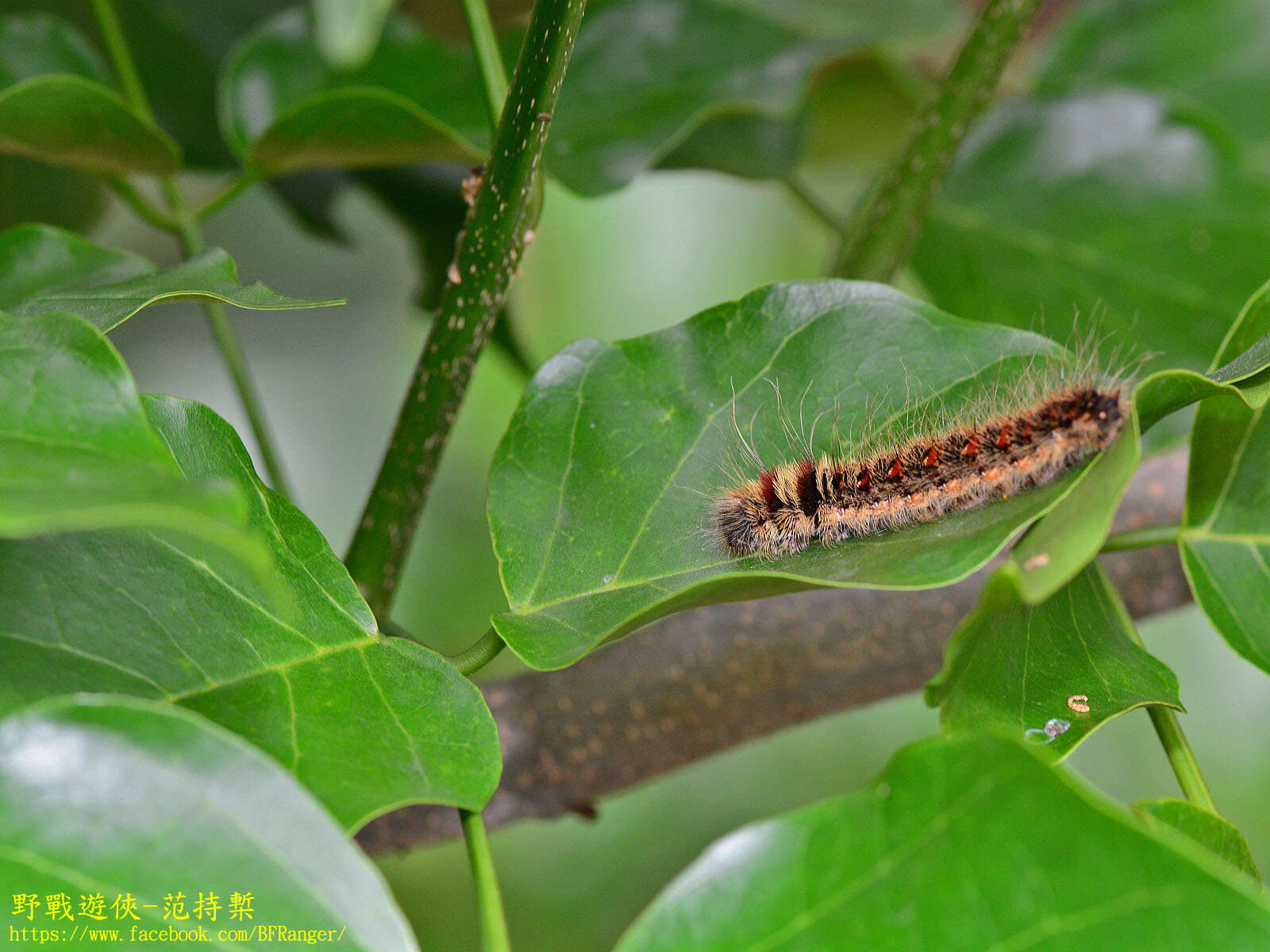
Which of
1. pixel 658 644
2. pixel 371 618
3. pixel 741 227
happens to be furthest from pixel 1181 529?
pixel 741 227

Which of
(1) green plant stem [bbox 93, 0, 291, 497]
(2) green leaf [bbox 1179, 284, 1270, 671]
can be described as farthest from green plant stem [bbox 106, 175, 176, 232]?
(2) green leaf [bbox 1179, 284, 1270, 671]

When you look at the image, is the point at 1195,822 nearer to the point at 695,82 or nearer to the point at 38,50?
the point at 695,82

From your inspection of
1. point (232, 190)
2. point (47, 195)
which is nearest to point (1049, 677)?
point (232, 190)

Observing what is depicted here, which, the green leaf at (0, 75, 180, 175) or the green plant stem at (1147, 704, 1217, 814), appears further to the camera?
the green leaf at (0, 75, 180, 175)

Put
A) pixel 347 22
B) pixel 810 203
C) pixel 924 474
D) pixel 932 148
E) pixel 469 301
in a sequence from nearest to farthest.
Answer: pixel 347 22 < pixel 469 301 < pixel 924 474 < pixel 932 148 < pixel 810 203

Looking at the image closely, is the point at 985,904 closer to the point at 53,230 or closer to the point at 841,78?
the point at 53,230

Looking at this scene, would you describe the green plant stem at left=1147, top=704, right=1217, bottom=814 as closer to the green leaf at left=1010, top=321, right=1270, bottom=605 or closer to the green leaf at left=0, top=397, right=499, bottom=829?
the green leaf at left=1010, top=321, right=1270, bottom=605
